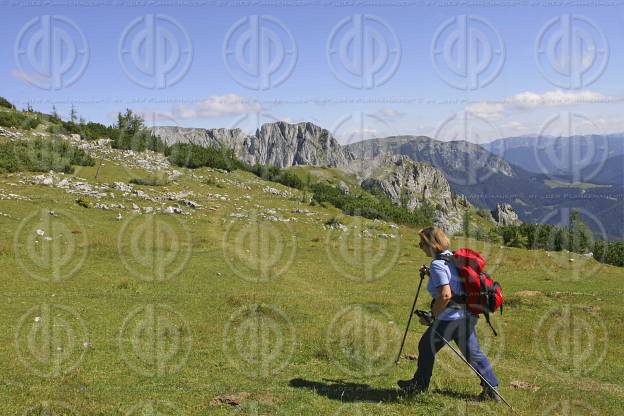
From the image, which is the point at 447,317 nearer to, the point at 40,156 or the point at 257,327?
the point at 257,327

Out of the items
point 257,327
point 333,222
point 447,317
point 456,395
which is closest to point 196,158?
point 333,222

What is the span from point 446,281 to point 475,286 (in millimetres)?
658

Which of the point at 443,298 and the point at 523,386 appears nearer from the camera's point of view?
the point at 443,298

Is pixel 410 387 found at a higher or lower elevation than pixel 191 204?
lower

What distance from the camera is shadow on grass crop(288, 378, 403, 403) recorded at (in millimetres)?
11406

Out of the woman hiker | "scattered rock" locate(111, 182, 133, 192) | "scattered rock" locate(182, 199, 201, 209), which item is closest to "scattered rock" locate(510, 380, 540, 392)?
the woman hiker

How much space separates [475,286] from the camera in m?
10.3

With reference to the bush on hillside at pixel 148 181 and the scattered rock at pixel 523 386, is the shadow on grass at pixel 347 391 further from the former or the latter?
the bush on hillside at pixel 148 181

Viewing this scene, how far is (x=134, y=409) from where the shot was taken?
1069cm

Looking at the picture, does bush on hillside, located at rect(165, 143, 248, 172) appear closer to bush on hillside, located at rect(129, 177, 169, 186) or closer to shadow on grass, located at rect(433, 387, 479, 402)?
bush on hillside, located at rect(129, 177, 169, 186)

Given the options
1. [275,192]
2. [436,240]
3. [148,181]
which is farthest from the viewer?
[275,192]

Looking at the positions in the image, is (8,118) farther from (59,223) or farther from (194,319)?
(194,319)

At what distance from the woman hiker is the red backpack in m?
0.12

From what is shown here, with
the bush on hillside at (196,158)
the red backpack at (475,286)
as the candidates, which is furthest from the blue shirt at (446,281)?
the bush on hillside at (196,158)
